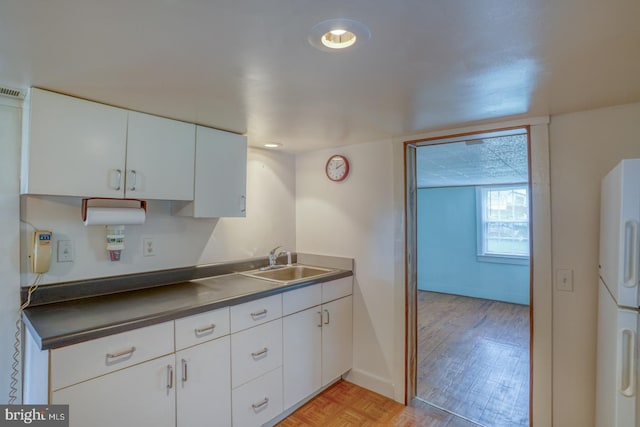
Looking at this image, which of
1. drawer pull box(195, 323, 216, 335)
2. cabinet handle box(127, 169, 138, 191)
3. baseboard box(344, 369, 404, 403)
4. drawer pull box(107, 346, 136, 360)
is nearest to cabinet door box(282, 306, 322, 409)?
baseboard box(344, 369, 404, 403)

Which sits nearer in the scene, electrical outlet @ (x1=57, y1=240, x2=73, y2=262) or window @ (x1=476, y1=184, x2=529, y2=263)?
electrical outlet @ (x1=57, y1=240, x2=73, y2=262)

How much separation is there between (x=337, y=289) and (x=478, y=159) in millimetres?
1944

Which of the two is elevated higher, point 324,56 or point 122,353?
point 324,56

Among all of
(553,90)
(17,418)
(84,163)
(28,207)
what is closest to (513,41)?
(553,90)

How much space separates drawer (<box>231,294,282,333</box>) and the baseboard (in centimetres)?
102

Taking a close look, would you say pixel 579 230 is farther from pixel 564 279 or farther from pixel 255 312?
pixel 255 312

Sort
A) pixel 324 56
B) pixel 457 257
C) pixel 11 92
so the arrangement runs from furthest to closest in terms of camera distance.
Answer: pixel 457 257
pixel 11 92
pixel 324 56

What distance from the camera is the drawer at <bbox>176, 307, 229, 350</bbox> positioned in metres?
1.61

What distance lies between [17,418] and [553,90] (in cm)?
288

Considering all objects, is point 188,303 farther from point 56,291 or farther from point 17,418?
point 17,418

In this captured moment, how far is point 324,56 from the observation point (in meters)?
1.18

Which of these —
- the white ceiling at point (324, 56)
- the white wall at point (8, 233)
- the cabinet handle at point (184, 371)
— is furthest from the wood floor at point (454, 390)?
the white ceiling at point (324, 56)

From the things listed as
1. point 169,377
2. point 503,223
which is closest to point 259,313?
point 169,377

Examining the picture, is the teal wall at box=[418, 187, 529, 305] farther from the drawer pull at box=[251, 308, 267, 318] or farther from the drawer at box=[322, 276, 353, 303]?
the drawer pull at box=[251, 308, 267, 318]
